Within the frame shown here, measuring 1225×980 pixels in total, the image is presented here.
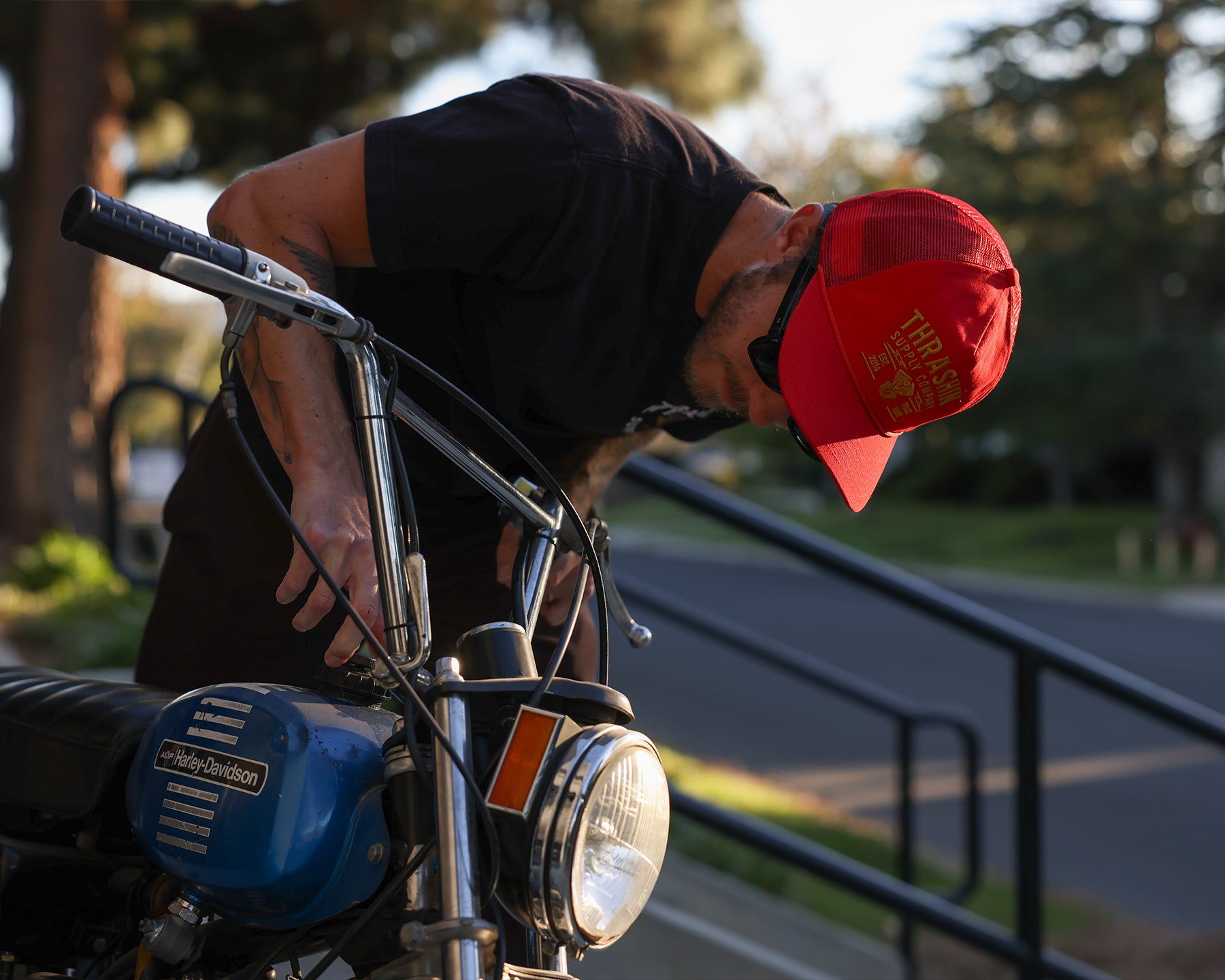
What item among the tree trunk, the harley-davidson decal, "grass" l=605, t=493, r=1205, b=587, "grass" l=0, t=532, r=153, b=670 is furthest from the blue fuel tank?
"grass" l=605, t=493, r=1205, b=587

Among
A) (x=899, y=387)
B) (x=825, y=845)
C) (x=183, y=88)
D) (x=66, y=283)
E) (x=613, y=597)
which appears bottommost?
(x=825, y=845)

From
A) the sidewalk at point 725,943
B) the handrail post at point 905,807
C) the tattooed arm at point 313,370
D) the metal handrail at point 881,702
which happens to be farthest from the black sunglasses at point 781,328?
the handrail post at point 905,807

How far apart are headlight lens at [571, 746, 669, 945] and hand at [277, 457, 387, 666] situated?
0.36m

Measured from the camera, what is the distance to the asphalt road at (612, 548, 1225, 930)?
18.3 feet

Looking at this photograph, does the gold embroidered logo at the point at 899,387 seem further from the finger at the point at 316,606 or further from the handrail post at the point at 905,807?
the handrail post at the point at 905,807

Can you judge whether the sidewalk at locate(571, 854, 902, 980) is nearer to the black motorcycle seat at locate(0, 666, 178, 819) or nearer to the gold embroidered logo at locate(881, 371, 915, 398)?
the black motorcycle seat at locate(0, 666, 178, 819)

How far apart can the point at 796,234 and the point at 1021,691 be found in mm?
1467

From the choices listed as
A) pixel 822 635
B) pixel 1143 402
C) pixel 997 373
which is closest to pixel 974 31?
pixel 1143 402

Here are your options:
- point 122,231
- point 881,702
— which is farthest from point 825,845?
point 122,231

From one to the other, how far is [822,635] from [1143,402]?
1218 centimetres

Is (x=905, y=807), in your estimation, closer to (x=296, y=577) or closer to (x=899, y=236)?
(x=899, y=236)

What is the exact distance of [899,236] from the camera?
1650 mm

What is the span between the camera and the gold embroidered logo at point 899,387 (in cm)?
168

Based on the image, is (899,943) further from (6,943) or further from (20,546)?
(20,546)
